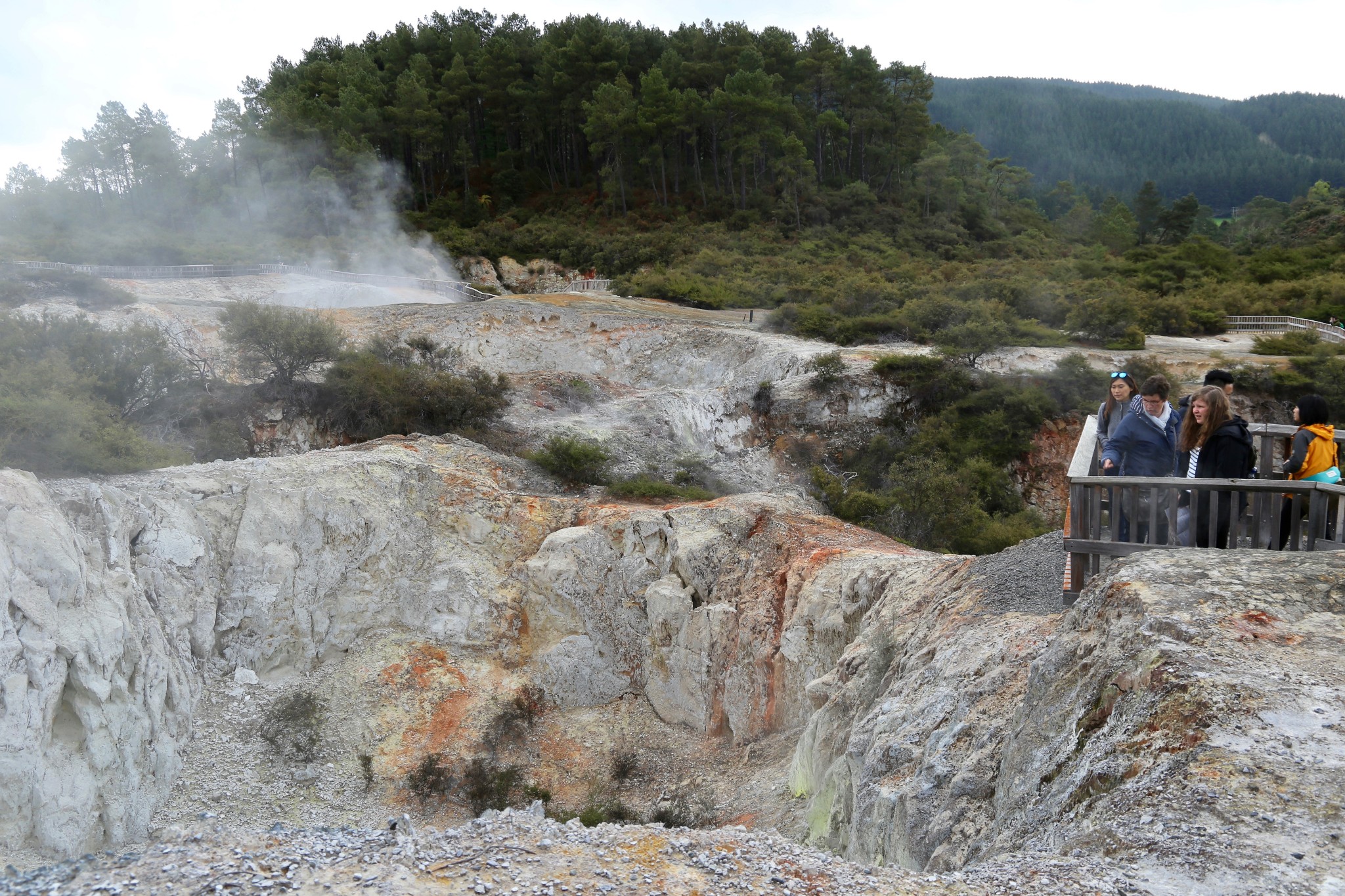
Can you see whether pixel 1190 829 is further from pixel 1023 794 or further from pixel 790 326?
pixel 790 326

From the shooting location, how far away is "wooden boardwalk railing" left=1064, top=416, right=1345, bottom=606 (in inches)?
219

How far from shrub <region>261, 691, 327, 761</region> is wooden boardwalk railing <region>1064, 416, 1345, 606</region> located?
10.3 m

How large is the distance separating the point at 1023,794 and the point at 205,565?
11.8 meters

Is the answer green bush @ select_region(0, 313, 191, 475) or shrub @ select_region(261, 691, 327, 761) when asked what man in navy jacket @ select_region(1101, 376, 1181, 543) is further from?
green bush @ select_region(0, 313, 191, 475)

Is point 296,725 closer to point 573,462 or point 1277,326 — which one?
point 573,462

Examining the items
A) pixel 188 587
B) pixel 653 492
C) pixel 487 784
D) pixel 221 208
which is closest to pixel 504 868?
pixel 487 784

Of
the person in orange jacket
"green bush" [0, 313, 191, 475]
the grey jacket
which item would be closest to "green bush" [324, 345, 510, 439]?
"green bush" [0, 313, 191, 475]

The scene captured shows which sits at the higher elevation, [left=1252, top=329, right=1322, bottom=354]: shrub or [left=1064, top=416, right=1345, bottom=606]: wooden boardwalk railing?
[left=1252, top=329, right=1322, bottom=354]: shrub

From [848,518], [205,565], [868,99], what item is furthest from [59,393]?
[868,99]

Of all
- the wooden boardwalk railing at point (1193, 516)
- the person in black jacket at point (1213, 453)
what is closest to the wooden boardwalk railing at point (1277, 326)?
the wooden boardwalk railing at point (1193, 516)

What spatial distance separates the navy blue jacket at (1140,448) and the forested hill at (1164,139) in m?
127

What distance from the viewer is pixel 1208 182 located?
417ft

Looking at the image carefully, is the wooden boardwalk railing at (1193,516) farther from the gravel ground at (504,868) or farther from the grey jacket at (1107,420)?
the gravel ground at (504,868)

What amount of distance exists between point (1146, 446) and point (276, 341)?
65.6ft
